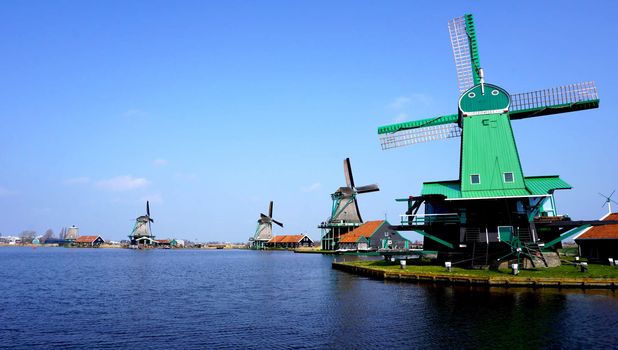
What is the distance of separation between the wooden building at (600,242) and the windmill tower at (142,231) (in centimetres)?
14016

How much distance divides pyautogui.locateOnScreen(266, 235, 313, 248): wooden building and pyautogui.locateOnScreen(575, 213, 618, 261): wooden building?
10954 centimetres

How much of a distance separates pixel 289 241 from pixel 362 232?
60653 millimetres

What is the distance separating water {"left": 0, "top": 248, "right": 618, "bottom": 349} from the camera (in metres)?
17.9

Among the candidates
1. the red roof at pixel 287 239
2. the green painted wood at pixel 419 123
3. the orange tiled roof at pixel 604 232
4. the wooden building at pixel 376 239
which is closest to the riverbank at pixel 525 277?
the orange tiled roof at pixel 604 232

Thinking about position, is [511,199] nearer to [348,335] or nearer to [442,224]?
[442,224]

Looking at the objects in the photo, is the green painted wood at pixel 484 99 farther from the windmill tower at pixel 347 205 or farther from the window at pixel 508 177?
the windmill tower at pixel 347 205

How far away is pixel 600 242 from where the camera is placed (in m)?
43.1

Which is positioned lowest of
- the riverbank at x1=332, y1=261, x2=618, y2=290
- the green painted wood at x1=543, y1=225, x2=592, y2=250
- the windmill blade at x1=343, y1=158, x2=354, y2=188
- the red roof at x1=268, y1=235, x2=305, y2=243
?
the riverbank at x1=332, y1=261, x2=618, y2=290

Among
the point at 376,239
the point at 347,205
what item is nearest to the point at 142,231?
the point at 347,205

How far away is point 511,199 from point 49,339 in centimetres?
3414

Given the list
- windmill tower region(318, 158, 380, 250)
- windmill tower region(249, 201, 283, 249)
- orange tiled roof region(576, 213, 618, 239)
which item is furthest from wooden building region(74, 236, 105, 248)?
orange tiled roof region(576, 213, 618, 239)

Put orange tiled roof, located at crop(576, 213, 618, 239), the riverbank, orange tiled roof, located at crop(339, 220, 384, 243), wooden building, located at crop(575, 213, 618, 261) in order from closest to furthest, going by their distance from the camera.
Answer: the riverbank, orange tiled roof, located at crop(576, 213, 618, 239), wooden building, located at crop(575, 213, 618, 261), orange tiled roof, located at crop(339, 220, 384, 243)

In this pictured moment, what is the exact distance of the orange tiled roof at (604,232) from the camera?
41.1 m

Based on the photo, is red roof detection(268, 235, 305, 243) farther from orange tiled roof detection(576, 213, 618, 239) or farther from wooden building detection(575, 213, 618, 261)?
orange tiled roof detection(576, 213, 618, 239)
